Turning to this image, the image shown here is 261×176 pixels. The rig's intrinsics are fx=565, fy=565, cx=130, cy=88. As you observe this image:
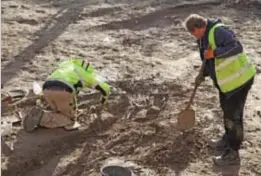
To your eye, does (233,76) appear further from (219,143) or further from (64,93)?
(64,93)

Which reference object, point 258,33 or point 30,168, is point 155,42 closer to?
point 258,33

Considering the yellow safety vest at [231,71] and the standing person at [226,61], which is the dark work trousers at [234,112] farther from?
the yellow safety vest at [231,71]

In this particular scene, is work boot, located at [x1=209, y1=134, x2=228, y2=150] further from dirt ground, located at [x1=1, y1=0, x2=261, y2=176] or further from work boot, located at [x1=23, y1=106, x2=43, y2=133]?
work boot, located at [x1=23, y1=106, x2=43, y2=133]

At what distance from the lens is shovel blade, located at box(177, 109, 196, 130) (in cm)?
694

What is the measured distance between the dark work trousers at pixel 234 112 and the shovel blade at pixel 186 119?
526 mm

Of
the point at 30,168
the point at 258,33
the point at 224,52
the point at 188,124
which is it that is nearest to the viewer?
the point at 224,52

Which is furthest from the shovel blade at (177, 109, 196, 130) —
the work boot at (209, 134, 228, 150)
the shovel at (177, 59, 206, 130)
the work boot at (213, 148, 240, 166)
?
the work boot at (213, 148, 240, 166)

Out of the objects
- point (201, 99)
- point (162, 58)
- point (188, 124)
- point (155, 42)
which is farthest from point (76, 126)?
point (155, 42)

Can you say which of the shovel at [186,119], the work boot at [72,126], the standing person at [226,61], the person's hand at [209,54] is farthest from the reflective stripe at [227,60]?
the work boot at [72,126]

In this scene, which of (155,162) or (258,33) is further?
(258,33)

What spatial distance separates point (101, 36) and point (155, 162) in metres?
4.48

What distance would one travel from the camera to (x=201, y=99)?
802 cm

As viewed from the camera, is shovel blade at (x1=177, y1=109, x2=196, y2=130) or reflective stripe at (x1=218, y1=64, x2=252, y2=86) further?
shovel blade at (x1=177, y1=109, x2=196, y2=130)

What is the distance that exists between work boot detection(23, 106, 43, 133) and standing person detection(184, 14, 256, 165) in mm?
2222
